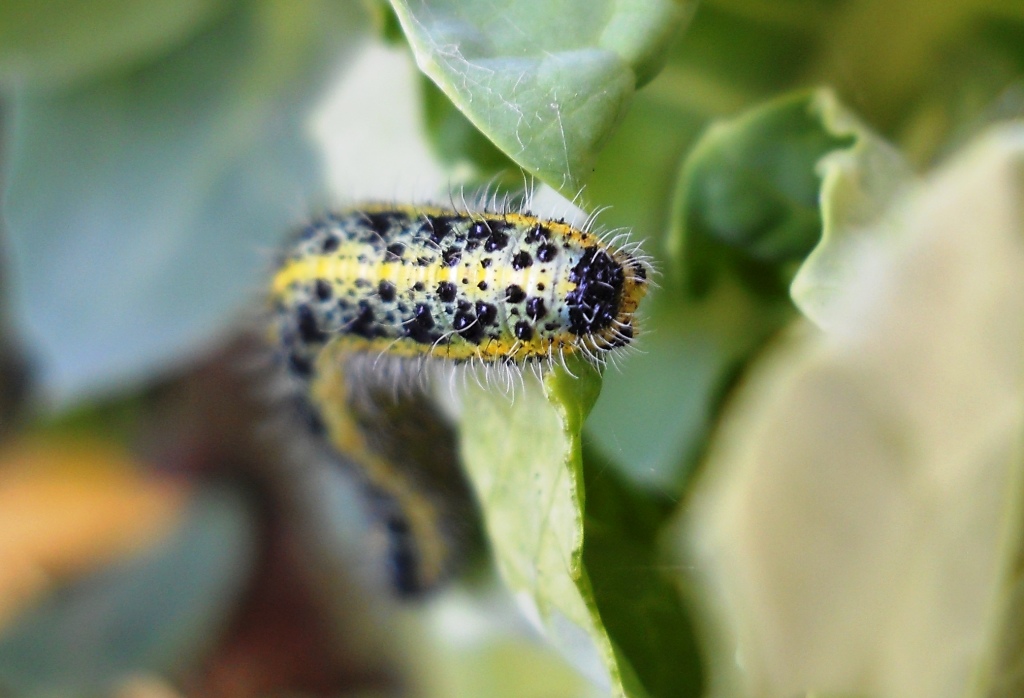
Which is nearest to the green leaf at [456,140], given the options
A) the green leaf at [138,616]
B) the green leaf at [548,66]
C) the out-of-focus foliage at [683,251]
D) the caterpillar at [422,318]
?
the out-of-focus foliage at [683,251]

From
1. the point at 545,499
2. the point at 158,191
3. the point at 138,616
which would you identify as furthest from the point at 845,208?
the point at 138,616

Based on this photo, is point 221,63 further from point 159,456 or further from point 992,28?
point 992,28

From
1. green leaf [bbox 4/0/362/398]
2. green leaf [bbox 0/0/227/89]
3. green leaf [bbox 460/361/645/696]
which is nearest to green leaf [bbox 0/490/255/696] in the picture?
green leaf [bbox 4/0/362/398]

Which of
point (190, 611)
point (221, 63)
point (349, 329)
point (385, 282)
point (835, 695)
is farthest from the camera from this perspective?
point (190, 611)

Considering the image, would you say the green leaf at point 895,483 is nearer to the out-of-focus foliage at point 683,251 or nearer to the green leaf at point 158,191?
the out-of-focus foliage at point 683,251

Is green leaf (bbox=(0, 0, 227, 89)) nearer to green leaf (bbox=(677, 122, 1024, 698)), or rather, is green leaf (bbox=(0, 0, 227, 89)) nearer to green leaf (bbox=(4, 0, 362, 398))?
green leaf (bbox=(4, 0, 362, 398))

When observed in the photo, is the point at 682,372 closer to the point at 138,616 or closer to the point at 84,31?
the point at 84,31

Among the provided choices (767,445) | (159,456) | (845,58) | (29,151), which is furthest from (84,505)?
(845,58)
